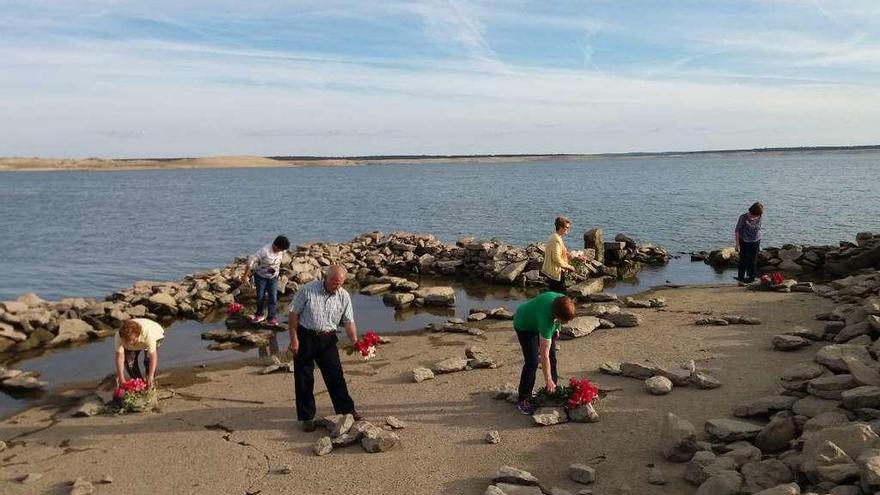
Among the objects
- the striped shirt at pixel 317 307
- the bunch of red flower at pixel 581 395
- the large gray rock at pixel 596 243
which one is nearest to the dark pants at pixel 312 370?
the striped shirt at pixel 317 307

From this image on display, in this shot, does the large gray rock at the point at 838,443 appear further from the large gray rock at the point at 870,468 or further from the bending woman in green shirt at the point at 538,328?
the bending woman in green shirt at the point at 538,328

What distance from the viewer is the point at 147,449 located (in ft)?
26.7

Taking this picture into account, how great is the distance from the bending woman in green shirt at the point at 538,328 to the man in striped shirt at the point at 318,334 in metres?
2.13

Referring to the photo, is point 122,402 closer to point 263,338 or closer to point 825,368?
point 263,338

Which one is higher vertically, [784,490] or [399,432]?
[784,490]

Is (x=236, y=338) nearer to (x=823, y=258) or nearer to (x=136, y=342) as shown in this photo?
(x=136, y=342)

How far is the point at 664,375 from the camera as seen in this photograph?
31.5ft

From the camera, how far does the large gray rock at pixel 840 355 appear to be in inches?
329

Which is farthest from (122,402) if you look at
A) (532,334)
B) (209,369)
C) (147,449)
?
(532,334)

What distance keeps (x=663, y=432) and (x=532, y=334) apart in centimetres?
183

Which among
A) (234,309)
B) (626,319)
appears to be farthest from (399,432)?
(234,309)

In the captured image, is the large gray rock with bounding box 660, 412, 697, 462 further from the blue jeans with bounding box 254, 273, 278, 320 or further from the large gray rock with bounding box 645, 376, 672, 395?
the blue jeans with bounding box 254, 273, 278, 320

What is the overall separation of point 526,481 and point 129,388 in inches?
227

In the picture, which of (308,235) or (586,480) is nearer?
(586,480)
